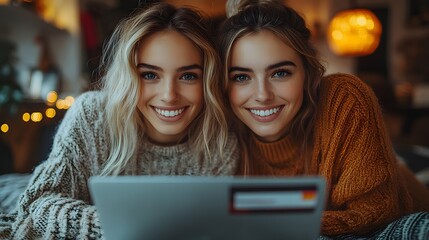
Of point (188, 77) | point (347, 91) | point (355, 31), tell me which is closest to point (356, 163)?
point (347, 91)

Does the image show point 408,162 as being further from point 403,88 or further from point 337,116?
point 403,88

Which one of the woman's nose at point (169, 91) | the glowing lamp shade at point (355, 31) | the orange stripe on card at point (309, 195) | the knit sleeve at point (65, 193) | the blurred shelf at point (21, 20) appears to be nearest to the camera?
the orange stripe on card at point (309, 195)

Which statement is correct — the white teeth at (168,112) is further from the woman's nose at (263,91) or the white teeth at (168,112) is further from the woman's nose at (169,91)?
the woman's nose at (263,91)

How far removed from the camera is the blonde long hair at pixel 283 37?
110cm

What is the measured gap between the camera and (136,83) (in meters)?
1.08

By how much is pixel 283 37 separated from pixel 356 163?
0.34 meters

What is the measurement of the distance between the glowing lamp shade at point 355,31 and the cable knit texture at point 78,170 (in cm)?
211

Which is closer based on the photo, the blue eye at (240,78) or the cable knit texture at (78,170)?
the cable knit texture at (78,170)

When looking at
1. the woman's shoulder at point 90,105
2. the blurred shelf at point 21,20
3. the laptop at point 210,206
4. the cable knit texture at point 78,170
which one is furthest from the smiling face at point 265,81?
the blurred shelf at point 21,20

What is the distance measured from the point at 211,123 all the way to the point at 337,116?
0.32 metres

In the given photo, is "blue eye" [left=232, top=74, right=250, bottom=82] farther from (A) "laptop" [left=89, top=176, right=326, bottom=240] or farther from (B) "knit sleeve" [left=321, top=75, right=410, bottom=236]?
(A) "laptop" [left=89, top=176, right=326, bottom=240]

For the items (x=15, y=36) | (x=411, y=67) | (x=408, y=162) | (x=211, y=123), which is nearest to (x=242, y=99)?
(x=211, y=123)

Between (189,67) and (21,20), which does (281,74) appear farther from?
(21,20)

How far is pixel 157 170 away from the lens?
1.18 m
